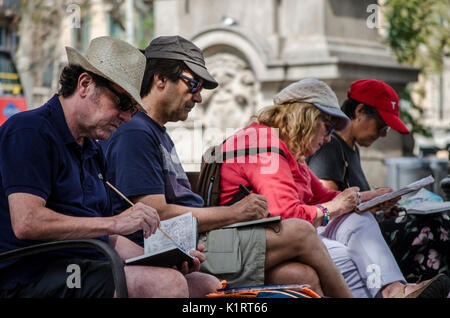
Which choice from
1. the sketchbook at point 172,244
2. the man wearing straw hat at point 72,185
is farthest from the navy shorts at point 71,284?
the sketchbook at point 172,244

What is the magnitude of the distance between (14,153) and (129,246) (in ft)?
2.64

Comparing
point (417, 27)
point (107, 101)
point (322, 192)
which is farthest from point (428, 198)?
point (417, 27)

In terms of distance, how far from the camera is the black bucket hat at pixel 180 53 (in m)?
4.00

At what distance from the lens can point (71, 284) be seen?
2.82 metres

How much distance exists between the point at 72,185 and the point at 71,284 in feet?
1.36

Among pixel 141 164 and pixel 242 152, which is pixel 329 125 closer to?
pixel 242 152

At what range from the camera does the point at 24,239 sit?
283 centimetres

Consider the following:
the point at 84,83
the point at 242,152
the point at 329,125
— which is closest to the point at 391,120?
the point at 329,125

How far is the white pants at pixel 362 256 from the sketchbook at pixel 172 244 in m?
1.36

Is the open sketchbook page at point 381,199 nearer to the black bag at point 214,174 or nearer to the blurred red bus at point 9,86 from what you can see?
the black bag at point 214,174

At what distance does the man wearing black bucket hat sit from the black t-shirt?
146 centimetres

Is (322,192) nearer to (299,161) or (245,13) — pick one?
(299,161)

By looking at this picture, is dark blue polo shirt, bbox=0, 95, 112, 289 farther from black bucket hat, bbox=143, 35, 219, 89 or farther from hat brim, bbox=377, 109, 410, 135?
hat brim, bbox=377, 109, 410, 135

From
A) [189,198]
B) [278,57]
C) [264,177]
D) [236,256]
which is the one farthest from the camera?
[278,57]
